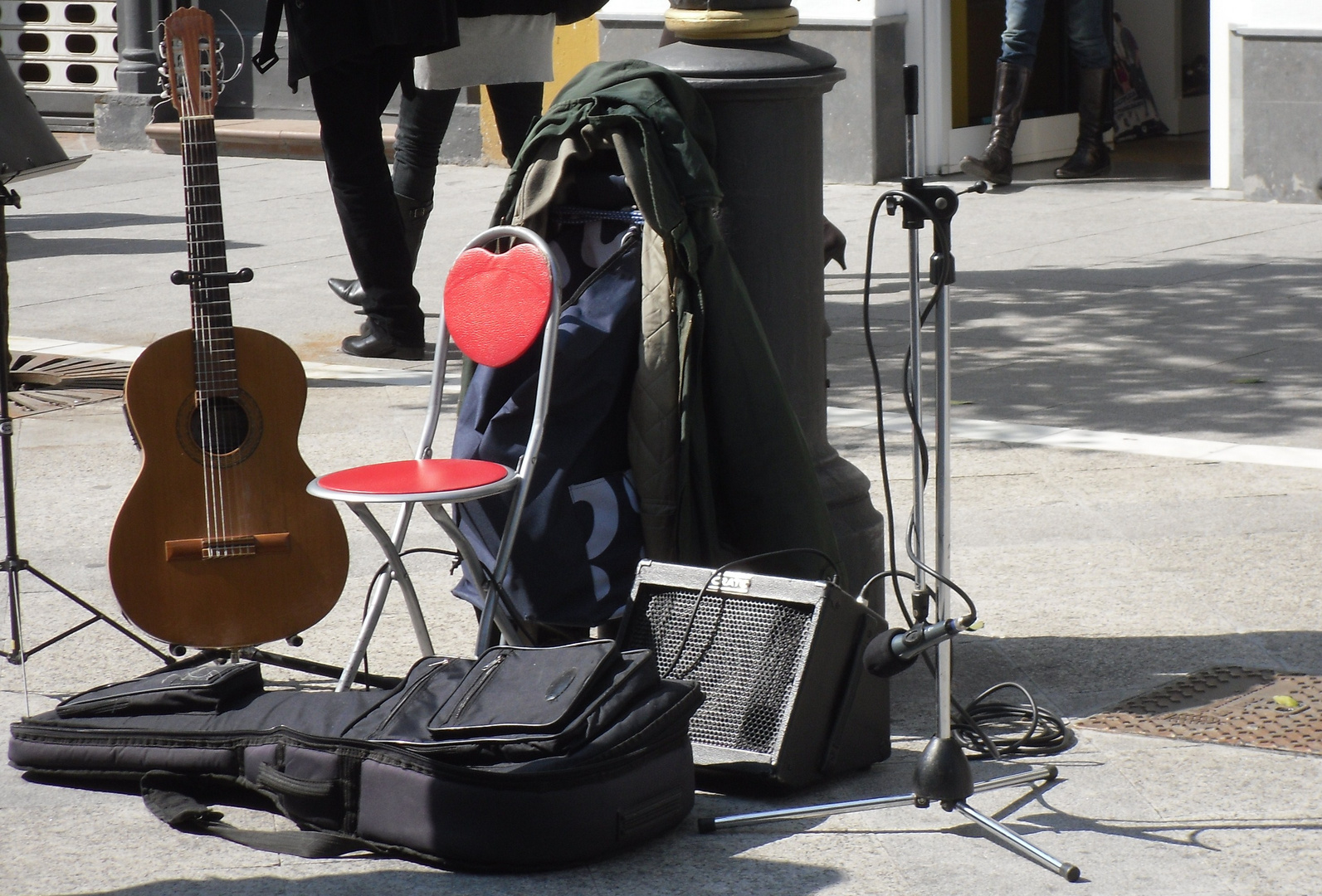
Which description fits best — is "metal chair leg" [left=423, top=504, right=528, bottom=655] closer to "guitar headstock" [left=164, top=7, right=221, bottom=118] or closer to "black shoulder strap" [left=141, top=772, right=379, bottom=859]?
"black shoulder strap" [left=141, top=772, right=379, bottom=859]

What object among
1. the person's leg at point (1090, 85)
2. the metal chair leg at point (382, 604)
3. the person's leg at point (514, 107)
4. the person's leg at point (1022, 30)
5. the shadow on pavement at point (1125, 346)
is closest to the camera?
the metal chair leg at point (382, 604)

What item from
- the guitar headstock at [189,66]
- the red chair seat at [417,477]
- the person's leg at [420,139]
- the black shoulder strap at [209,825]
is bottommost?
the black shoulder strap at [209,825]

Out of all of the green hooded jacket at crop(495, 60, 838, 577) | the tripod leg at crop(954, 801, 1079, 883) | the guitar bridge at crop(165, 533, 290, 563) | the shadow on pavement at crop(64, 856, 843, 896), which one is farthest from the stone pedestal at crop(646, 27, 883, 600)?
the guitar bridge at crop(165, 533, 290, 563)

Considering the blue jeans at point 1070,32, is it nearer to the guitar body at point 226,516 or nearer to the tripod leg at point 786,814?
the guitar body at point 226,516

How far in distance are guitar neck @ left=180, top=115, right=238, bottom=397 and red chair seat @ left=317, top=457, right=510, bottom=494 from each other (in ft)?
1.65

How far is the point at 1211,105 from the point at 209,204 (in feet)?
25.5

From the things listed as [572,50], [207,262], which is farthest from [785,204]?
[572,50]

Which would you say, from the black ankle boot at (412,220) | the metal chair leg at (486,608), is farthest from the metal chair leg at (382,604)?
the black ankle boot at (412,220)

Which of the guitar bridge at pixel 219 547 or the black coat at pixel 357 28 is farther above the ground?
the black coat at pixel 357 28

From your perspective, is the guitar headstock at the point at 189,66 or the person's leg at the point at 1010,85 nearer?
the guitar headstock at the point at 189,66

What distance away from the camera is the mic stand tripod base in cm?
310

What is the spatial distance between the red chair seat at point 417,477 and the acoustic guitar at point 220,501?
400 mm

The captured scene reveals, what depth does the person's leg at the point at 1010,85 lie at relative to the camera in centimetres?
1101

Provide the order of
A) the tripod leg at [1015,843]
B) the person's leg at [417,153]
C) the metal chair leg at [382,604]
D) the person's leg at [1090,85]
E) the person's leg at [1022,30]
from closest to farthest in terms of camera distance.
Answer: the tripod leg at [1015,843] < the metal chair leg at [382,604] < the person's leg at [417,153] < the person's leg at [1022,30] < the person's leg at [1090,85]
